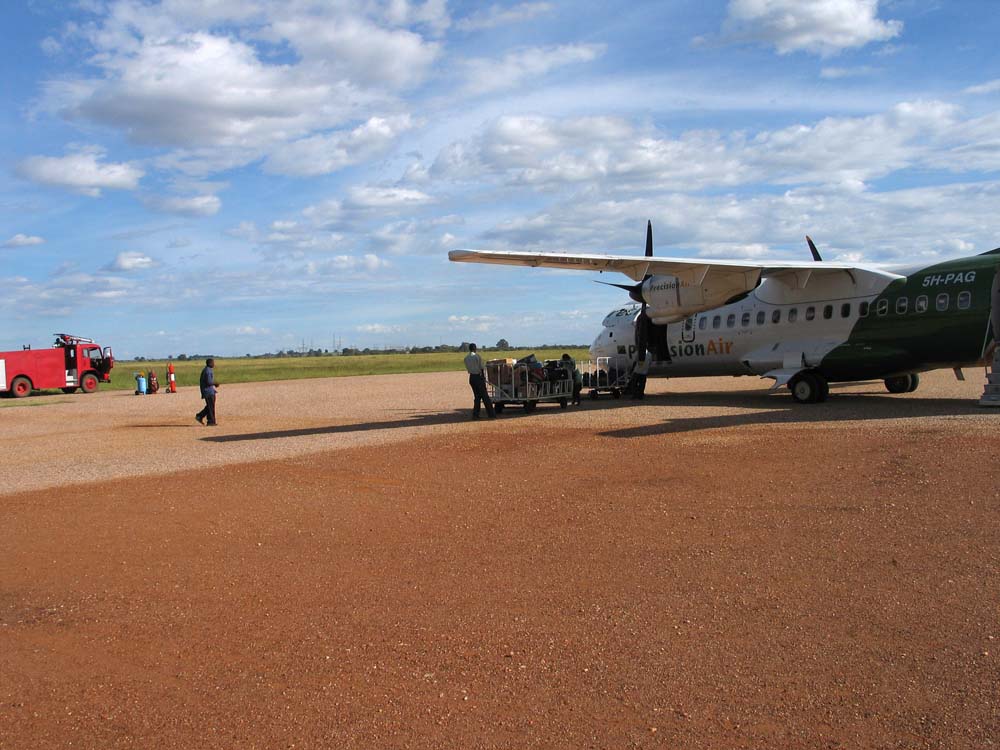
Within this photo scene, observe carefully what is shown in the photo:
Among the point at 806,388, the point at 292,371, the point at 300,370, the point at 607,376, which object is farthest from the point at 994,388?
the point at 300,370

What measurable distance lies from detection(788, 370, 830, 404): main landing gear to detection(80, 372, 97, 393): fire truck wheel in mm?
36124

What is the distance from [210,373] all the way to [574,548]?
50.4 feet

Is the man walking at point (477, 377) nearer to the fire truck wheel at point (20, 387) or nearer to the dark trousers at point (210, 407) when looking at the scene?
the dark trousers at point (210, 407)

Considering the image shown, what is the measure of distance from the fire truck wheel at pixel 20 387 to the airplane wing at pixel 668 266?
106 feet

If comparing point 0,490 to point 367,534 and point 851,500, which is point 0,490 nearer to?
point 367,534

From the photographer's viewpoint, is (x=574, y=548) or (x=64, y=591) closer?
(x=64, y=591)

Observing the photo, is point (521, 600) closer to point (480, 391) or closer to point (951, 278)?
point (480, 391)

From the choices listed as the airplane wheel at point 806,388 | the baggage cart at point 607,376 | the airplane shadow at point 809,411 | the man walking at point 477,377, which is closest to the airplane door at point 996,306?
the airplane shadow at point 809,411

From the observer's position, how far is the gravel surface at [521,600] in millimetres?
4207

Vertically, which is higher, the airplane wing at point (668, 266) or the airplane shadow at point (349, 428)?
the airplane wing at point (668, 266)

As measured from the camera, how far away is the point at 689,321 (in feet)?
76.8

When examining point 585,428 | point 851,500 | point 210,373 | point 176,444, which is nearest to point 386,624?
point 851,500

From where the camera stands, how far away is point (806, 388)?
19.6 metres

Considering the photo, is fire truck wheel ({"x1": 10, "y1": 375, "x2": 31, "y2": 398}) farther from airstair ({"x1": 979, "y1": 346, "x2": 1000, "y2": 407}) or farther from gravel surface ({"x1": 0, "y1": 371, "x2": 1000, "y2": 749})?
airstair ({"x1": 979, "y1": 346, "x2": 1000, "y2": 407})
